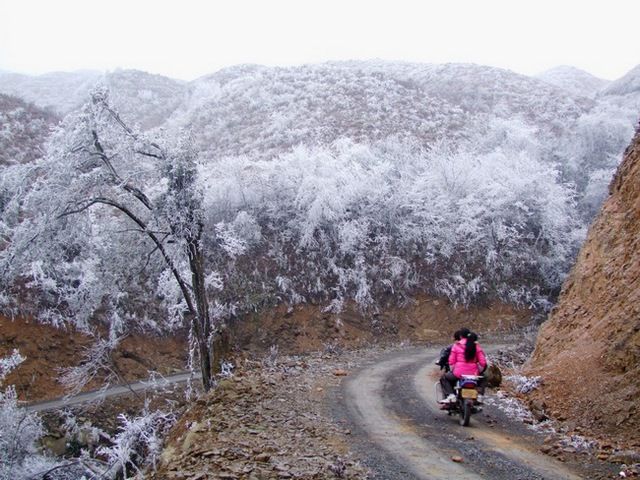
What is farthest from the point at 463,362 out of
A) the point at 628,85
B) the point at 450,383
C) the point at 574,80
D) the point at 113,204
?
the point at 574,80

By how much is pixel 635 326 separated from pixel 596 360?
0.92 m

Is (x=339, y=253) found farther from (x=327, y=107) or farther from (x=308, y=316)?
(x=327, y=107)

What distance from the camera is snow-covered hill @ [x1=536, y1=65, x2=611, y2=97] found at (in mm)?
70688

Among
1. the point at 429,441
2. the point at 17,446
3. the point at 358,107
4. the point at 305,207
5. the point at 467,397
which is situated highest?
the point at 358,107

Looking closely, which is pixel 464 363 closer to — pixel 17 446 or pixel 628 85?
pixel 17 446

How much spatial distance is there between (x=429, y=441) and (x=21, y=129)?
129ft

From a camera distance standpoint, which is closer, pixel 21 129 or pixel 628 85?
pixel 21 129

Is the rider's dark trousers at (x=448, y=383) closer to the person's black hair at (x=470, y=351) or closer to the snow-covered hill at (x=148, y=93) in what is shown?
the person's black hair at (x=470, y=351)

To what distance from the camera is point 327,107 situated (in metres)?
43.4

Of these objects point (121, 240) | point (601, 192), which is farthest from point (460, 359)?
point (601, 192)

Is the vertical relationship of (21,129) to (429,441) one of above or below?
above

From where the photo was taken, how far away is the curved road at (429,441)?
231 inches

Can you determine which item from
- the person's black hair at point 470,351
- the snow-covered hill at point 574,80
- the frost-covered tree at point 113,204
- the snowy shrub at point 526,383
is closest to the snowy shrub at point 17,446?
the frost-covered tree at point 113,204

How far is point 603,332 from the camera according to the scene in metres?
9.00
